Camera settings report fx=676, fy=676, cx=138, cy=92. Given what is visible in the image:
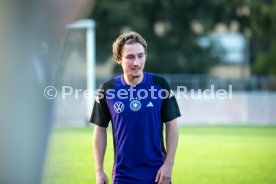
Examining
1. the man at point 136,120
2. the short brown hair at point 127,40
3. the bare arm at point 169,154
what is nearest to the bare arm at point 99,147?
the man at point 136,120

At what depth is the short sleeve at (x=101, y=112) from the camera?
4672 millimetres

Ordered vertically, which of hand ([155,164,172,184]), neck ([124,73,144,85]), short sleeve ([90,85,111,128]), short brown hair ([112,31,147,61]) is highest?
short brown hair ([112,31,147,61])

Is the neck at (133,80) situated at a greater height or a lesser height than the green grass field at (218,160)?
greater

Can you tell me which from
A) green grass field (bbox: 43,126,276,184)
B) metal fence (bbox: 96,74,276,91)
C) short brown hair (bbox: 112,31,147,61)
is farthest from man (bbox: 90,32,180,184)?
metal fence (bbox: 96,74,276,91)

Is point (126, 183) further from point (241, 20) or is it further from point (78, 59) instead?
point (241, 20)

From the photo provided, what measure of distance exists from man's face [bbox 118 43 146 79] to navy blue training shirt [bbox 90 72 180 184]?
0.32ft

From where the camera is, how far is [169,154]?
4.43 meters

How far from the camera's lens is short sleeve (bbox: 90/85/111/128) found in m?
4.67

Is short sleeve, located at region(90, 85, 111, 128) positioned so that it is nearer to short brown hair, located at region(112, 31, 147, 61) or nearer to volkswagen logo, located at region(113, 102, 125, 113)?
volkswagen logo, located at region(113, 102, 125, 113)

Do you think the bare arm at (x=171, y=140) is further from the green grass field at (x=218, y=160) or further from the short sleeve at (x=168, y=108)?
the green grass field at (x=218, y=160)

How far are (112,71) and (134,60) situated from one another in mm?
41153

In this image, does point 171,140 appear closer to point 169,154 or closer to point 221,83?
point 169,154

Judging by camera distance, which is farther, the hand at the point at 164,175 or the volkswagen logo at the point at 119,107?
the volkswagen logo at the point at 119,107

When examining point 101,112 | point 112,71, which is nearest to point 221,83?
point 112,71
